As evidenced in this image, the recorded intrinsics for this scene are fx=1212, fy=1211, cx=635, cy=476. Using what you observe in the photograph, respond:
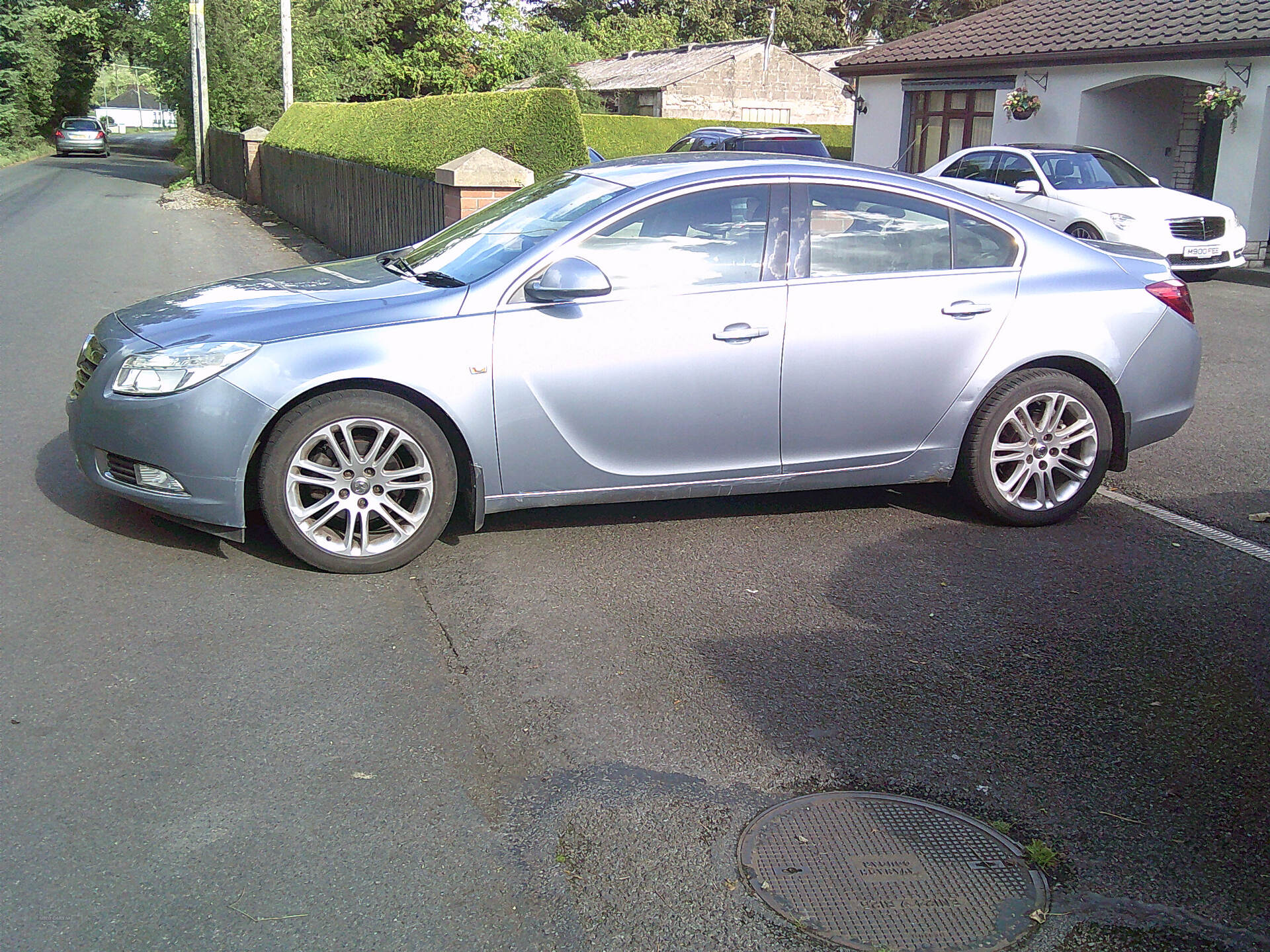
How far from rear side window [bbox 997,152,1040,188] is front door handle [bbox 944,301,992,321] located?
1151 centimetres

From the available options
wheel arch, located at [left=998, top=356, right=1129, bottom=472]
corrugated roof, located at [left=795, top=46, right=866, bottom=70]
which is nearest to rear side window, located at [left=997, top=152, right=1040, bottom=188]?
wheel arch, located at [left=998, top=356, right=1129, bottom=472]

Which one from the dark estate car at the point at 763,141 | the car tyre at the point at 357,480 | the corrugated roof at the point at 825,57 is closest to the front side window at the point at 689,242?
the car tyre at the point at 357,480

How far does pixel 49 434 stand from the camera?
23.0 feet

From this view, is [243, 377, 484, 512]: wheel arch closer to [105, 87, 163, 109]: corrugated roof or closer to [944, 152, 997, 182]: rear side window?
[944, 152, 997, 182]: rear side window

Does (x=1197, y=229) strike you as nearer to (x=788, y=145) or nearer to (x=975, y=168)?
(x=975, y=168)

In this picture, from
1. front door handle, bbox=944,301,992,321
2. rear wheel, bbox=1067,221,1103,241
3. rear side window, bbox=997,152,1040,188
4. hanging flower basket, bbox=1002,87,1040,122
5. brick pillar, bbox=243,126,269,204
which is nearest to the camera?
front door handle, bbox=944,301,992,321

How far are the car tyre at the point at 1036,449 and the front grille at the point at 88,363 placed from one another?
154 inches

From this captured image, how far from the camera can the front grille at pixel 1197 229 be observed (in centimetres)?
1534

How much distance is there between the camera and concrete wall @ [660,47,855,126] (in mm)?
50062

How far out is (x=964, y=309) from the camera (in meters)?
5.59

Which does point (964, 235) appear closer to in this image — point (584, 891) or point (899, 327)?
point (899, 327)

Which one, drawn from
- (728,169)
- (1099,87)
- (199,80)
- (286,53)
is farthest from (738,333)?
(199,80)

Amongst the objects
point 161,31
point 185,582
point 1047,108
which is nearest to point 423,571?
point 185,582

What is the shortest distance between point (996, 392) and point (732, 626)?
1976mm
